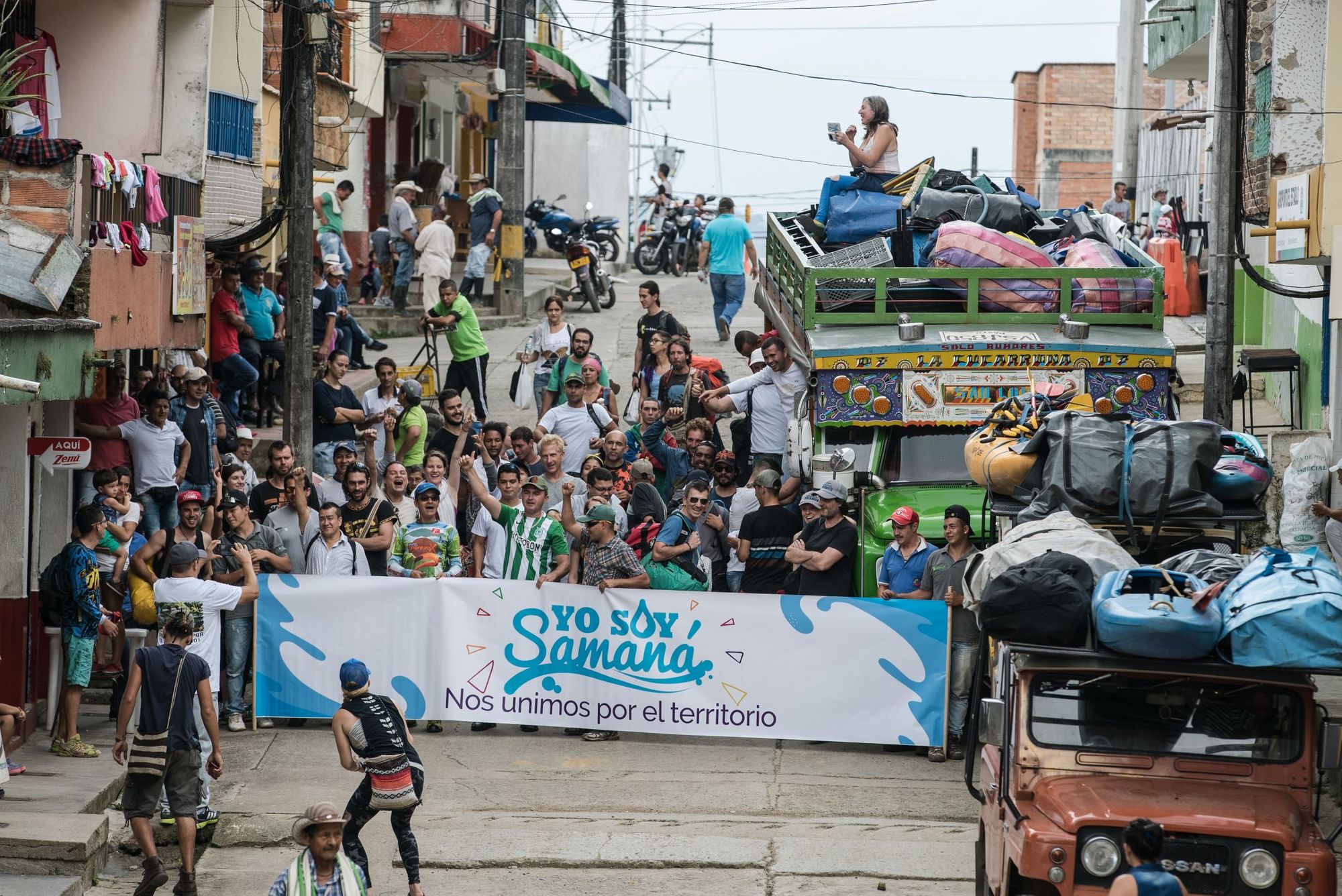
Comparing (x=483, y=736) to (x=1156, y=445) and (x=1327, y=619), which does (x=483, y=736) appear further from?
(x=1327, y=619)

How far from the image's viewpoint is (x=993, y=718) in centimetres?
783

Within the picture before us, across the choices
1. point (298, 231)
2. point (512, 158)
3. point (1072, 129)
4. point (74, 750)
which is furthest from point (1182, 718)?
point (1072, 129)

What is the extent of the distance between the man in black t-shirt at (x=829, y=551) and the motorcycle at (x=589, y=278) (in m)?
16.5

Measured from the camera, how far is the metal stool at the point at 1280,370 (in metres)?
19.6

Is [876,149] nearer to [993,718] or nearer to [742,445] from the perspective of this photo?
[742,445]

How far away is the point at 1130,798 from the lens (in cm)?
745

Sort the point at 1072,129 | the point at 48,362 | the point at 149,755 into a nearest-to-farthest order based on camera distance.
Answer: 1. the point at 149,755
2. the point at 48,362
3. the point at 1072,129

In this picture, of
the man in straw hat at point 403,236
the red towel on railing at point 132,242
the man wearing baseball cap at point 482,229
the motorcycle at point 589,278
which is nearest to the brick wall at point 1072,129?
the motorcycle at point 589,278

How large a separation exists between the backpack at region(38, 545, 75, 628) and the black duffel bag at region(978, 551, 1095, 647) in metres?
7.08

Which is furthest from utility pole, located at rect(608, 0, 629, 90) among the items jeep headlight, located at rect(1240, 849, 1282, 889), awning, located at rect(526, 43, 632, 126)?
jeep headlight, located at rect(1240, 849, 1282, 889)

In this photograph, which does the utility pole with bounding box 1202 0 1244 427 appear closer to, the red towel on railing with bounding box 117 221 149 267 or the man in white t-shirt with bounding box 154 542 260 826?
the man in white t-shirt with bounding box 154 542 260 826

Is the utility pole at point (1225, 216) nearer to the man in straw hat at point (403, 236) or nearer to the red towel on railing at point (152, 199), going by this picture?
the red towel on railing at point (152, 199)

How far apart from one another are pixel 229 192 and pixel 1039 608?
41.0ft

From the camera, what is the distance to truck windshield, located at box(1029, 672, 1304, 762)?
301 inches
